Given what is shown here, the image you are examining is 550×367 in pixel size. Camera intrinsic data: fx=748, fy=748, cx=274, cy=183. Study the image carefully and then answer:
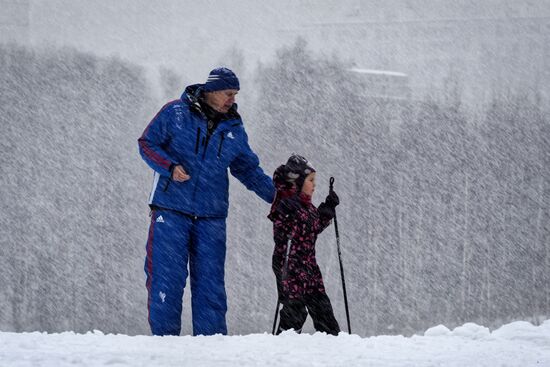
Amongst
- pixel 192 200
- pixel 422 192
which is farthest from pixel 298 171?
pixel 422 192

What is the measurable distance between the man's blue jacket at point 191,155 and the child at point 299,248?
1.79 ft

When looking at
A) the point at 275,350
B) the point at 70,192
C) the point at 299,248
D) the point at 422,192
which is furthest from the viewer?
the point at 70,192

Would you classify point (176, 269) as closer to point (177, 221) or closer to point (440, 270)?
point (177, 221)

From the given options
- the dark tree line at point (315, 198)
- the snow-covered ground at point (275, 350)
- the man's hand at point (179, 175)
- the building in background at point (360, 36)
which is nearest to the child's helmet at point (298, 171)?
the man's hand at point (179, 175)

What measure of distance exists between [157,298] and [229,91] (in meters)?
1.28

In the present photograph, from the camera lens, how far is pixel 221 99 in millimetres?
4477

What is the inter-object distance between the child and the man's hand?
32.0 inches

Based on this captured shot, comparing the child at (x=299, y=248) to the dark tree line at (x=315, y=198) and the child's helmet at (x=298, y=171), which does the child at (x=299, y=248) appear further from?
the dark tree line at (x=315, y=198)

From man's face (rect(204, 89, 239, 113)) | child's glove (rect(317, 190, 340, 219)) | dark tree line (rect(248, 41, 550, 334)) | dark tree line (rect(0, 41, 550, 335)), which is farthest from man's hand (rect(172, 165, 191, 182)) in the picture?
dark tree line (rect(0, 41, 550, 335))

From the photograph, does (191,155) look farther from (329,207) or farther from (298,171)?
A: (329,207)

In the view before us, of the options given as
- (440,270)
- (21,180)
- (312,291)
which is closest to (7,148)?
(21,180)

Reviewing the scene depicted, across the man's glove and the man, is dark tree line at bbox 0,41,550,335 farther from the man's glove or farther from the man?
the man

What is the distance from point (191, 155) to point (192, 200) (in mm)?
269

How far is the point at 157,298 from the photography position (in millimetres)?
4254
